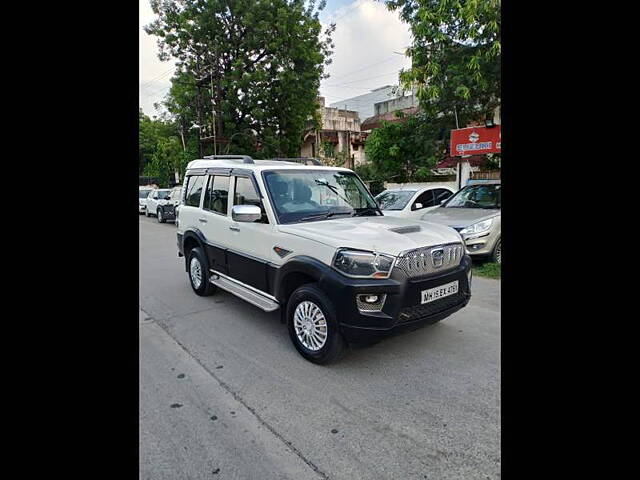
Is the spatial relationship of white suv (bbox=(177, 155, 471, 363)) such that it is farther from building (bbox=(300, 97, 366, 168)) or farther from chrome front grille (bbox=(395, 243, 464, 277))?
building (bbox=(300, 97, 366, 168))

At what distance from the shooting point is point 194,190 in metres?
5.78

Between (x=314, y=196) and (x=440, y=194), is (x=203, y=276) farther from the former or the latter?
(x=440, y=194)

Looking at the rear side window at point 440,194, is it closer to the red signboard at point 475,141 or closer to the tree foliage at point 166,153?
the red signboard at point 475,141

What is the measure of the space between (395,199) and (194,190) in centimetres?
489

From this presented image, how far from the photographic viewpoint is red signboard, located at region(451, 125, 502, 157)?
10.0m

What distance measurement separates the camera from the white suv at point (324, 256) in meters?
3.21

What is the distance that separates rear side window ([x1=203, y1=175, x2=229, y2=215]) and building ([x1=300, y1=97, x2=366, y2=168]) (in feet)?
54.6

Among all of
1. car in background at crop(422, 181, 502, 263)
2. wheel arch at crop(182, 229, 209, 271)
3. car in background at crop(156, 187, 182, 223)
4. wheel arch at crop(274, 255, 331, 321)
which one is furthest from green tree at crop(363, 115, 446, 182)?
wheel arch at crop(274, 255, 331, 321)

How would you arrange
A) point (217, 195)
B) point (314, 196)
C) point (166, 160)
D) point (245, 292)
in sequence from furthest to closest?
point (166, 160), point (217, 195), point (245, 292), point (314, 196)

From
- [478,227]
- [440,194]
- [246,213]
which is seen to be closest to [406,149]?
[440,194]

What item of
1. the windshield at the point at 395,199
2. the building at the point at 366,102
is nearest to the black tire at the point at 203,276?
the windshield at the point at 395,199

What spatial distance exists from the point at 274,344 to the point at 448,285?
1776 mm

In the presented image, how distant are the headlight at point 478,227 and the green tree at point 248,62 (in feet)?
45.8
